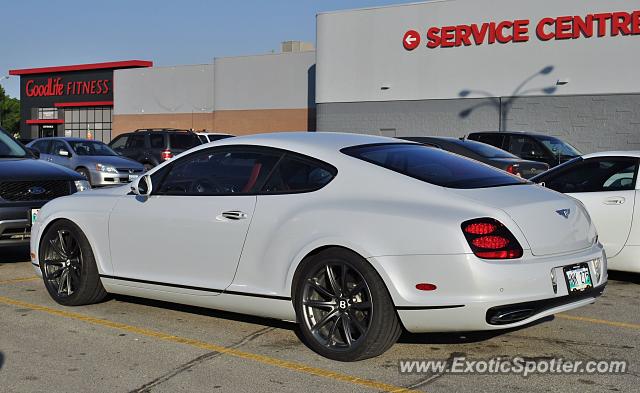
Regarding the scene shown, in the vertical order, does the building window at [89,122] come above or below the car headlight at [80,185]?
above

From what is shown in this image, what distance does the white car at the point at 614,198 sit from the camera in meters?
7.97

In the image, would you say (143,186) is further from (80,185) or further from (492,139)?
(492,139)

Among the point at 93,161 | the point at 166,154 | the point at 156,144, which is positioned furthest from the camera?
the point at 156,144

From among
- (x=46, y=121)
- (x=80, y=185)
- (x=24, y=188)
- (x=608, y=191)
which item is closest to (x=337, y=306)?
(x=608, y=191)

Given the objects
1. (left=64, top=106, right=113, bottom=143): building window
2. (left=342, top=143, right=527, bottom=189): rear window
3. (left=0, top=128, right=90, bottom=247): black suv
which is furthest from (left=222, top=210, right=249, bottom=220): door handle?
(left=64, top=106, right=113, bottom=143): building window

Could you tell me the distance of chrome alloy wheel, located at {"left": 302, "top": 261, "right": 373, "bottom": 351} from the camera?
5.23m

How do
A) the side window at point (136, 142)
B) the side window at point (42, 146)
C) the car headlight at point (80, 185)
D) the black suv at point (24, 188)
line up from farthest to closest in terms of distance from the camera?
the side window at point (136, 142) < the side window at point (42, 146) < the car headlight at point (80, 185) < the black suv at point (24, 188)

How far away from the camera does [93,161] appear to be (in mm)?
21047

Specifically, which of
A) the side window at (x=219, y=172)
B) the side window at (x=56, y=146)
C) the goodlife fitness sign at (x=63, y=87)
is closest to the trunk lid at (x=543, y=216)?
the side window at (x=219, y=172)

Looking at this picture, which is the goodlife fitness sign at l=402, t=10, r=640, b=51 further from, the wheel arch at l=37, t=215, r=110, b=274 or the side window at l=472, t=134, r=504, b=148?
the wheel arch at l=37, t=215, r=110, b=274

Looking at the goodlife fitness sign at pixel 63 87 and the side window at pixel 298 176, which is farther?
the goodlife fitness sign at pixel 63 87

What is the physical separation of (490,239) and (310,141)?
1677mm

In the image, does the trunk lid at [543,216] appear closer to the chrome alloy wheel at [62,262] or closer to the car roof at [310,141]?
the car roof at [310,141]

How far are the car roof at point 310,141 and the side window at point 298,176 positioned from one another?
0.09m
